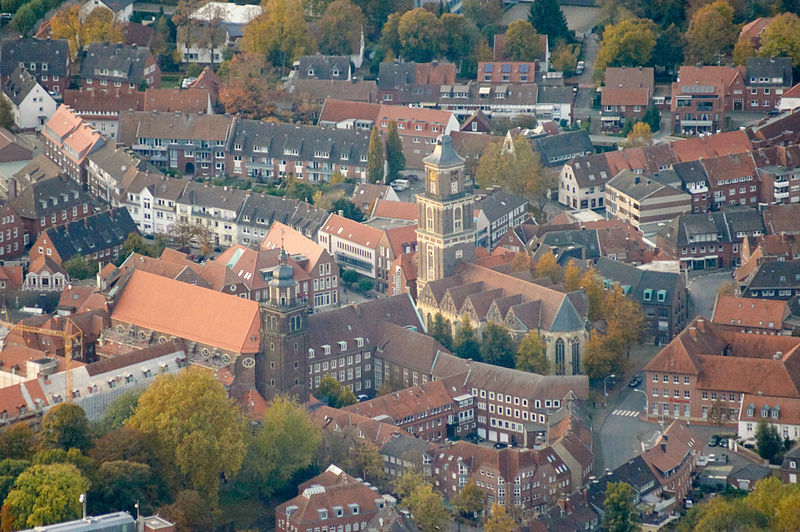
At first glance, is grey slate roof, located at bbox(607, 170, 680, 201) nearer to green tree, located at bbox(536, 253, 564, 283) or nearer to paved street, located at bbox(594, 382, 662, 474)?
green tree, located at bbox(536, 253, 564, 283)

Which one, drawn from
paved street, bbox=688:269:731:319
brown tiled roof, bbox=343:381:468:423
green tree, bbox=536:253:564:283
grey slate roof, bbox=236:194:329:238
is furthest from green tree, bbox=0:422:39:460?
paved street, bbox=688:269:731:319

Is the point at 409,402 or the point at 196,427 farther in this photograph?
the point at 409,402

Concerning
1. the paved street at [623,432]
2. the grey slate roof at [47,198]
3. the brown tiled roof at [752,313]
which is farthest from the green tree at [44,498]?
the grey slate roof at [47,198]

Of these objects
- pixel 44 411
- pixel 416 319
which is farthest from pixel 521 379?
pixel 44 411

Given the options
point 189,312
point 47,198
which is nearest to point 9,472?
point 189,312

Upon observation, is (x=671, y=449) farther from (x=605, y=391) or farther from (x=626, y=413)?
(x=605, y=391)

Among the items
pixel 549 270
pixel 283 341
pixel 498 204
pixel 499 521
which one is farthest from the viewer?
pixel 498 204
